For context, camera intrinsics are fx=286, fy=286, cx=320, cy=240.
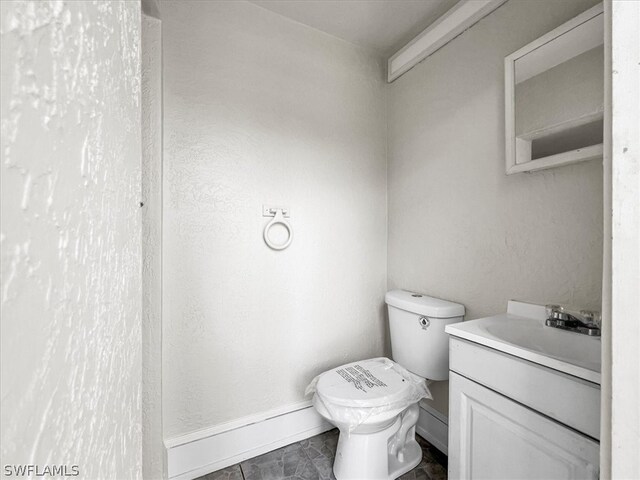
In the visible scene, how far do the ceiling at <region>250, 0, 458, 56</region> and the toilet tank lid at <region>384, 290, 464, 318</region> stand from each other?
1.43m

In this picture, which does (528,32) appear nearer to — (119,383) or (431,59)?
(431,59)

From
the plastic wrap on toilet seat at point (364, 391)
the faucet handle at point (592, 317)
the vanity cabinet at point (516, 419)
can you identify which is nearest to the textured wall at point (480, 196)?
the faucet handle at point (592, 317)

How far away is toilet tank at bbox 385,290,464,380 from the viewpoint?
4.27 feet

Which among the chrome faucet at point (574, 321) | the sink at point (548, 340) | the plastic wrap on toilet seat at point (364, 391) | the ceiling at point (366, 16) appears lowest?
the plastic wrap on toilet seat at point (364, 391)

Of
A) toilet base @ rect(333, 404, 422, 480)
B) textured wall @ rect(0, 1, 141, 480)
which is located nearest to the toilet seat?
toilet base @ rect(333, 404, 422, 480)

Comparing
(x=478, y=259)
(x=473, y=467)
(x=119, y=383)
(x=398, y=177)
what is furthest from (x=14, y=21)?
(x=398, y=177)

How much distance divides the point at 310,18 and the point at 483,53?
87 centimetres

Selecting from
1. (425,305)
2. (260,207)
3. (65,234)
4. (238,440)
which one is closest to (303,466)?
(238,440)

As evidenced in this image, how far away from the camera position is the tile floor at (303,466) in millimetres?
1271

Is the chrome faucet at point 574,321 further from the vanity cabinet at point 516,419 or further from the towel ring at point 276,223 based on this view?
the towel ring at point 276,223

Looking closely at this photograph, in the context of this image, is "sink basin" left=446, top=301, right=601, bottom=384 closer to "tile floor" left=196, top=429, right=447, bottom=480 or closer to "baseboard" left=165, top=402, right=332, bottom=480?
"tile floor" left=196, top=429, right=447, bottom=480

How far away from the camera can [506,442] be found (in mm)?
835

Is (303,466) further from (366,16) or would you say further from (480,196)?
(366,16)

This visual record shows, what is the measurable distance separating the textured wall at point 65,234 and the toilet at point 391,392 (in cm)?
101
